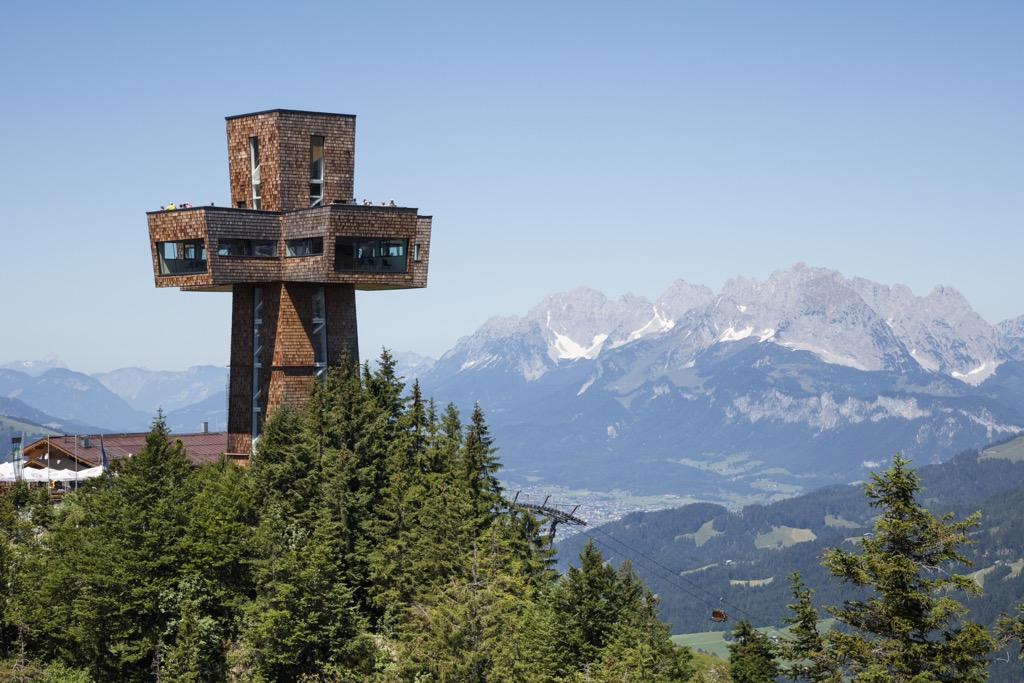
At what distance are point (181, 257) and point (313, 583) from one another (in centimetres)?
3881

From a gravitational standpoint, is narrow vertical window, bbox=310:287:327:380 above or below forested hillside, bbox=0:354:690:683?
above

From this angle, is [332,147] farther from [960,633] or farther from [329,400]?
[960,633]

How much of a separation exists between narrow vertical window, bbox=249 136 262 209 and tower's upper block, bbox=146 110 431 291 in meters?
0.08

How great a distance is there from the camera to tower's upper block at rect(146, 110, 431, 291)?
3487 inches

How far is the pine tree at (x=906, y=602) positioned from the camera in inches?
1831

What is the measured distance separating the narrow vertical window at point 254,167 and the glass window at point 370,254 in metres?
8.56

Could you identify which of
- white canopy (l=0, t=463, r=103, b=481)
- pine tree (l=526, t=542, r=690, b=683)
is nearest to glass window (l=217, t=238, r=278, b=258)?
white canopy (l=0, t=463, r=103, b=481)

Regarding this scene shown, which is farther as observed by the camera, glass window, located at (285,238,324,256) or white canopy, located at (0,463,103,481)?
white canopy, located at (0,463,103,481)

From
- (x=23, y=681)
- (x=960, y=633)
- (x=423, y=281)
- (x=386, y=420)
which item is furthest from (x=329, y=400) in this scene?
(x=960, y=633)

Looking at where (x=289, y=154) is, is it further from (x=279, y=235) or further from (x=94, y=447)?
(x=94, y=447)

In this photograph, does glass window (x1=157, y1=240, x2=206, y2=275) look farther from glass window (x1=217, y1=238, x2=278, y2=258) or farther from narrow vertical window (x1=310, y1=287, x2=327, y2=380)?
narrow vertical window (x1=310, y1=287, x2=327, y2=380)

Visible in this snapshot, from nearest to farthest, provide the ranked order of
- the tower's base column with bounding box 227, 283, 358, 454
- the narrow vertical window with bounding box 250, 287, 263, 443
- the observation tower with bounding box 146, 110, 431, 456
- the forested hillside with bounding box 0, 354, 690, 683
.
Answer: the forested hillside with bounding box 0, 354, 690, 683
the observation tower with bounding box 146, 110, 431, 456
the tower's base column with bounding box 227, 283, 358, 454
the narrow vertical window with bounding box 250, 287, 263, 443

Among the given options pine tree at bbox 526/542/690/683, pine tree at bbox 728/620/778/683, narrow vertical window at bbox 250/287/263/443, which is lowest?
pine tree at bbox 728/620/778/683

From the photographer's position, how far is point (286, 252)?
90.4m
